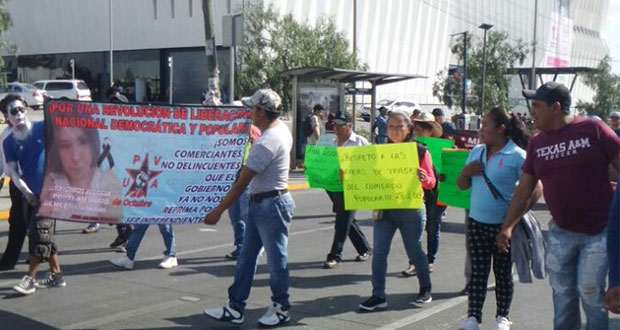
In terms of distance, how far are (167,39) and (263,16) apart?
21.1 m

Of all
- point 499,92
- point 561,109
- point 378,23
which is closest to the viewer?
point 561,109

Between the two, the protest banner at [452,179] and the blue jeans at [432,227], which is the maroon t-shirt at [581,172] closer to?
the protest banner at [452,179]

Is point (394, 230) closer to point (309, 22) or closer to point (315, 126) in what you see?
point (315, 126)

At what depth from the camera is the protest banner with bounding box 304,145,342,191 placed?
9.13 meters

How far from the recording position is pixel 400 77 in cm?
2130

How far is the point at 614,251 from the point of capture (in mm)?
3592

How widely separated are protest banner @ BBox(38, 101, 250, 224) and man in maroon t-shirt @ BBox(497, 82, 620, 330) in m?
3.14

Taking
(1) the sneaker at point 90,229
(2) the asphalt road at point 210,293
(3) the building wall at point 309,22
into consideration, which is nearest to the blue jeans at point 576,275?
(2) the asphalt road at point 210,293

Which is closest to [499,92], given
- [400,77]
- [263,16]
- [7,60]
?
[263,16]

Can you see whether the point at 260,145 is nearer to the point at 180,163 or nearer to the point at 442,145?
the point at 180,163

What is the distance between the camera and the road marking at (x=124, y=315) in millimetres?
6262

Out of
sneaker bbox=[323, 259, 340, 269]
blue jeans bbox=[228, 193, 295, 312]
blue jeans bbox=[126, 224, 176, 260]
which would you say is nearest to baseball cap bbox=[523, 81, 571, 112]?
blue jeans bbox=[228, 193, 295, 312]

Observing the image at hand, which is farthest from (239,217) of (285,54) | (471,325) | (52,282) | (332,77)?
(285,54)

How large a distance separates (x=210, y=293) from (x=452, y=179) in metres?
2.97
